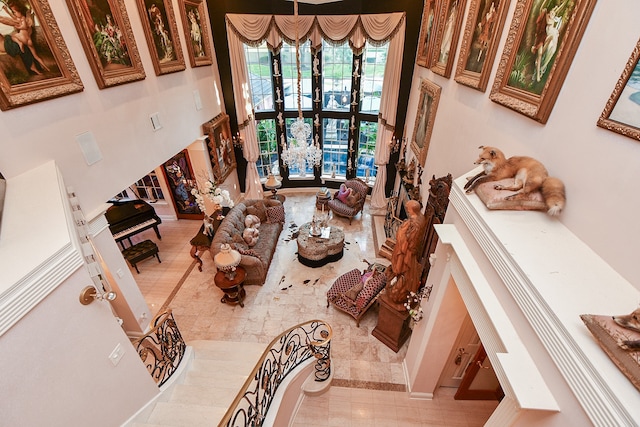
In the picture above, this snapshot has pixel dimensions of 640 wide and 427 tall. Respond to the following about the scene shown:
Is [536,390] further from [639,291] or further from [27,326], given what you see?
[27,326]

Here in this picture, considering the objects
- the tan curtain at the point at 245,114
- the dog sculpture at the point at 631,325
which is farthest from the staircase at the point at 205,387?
the tan curtain at the point at 245,114

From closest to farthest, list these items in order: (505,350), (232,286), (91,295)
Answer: (505,350)
(91,295)
(232,286)

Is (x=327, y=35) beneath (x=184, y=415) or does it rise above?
above

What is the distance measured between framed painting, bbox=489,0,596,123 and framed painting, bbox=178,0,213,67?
6843 mm

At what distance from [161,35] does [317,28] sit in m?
4.33

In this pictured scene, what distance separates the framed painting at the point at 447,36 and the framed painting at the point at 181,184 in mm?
7079

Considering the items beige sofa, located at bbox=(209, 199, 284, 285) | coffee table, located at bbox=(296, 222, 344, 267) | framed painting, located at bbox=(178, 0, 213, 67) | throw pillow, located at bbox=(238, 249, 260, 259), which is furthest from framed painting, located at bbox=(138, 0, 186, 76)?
coffee table, located at bbox=(296, 222, 344, 267)

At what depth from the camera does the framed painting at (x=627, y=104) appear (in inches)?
63.2

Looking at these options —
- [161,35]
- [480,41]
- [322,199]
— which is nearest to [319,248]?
[322,199]

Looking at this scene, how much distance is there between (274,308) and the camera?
21.0 ft

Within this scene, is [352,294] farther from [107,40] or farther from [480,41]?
[107,40]

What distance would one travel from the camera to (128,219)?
7.48m

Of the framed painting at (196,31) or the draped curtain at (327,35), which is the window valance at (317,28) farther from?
the framed painting at (196,31)

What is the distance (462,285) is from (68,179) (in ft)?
17.4
